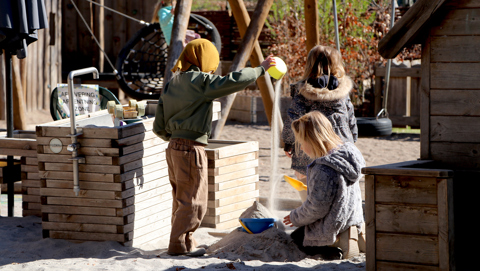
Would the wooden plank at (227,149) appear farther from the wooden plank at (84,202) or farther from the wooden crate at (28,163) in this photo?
the wooden crate at (28,163)

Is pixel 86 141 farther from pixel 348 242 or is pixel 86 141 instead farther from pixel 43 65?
pixel 43 65

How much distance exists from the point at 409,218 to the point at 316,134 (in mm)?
723

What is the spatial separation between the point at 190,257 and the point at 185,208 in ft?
1.00

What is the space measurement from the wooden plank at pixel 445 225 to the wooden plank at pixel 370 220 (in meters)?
0.33

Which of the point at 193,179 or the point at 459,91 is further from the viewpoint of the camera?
the point at 193,179

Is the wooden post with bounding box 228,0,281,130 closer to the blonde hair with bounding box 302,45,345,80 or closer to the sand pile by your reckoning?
the blonde hair with bounding box 302,45,345,80

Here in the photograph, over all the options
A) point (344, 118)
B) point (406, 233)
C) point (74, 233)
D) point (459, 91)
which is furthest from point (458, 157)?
point (74, 233)

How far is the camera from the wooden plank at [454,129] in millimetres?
3137

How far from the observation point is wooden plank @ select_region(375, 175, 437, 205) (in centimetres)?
284

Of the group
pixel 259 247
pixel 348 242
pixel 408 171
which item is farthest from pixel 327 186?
pixel 259 247

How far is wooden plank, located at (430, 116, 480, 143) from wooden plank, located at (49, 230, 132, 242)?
2037 millimetres

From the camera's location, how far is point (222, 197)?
4422 millimetres

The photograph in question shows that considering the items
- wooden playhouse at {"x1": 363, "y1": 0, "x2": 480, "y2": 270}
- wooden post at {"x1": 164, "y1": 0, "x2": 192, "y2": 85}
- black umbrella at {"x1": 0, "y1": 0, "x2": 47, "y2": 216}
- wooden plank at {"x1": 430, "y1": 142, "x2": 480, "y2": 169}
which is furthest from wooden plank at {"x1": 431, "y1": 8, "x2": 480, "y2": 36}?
black umbrella at {"x1": 0, "y1": 0, "x2": 47, "y2": 216}

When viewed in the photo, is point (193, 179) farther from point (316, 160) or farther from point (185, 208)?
point (316, 160)
